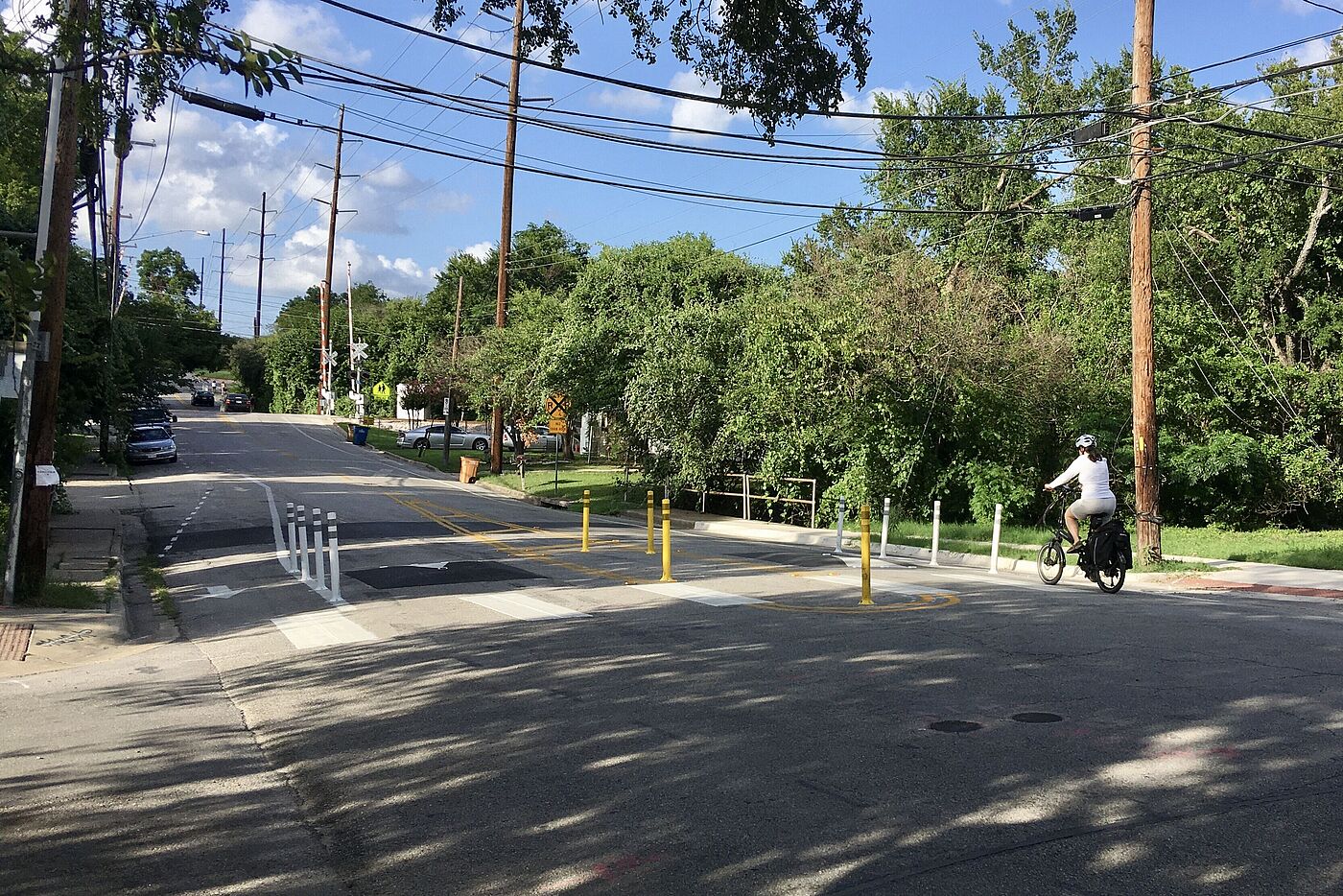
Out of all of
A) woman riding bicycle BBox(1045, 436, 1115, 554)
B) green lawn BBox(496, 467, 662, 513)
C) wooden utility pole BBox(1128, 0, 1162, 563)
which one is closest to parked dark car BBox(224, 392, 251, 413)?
green lawn BBox(496, 467, 662, 513)

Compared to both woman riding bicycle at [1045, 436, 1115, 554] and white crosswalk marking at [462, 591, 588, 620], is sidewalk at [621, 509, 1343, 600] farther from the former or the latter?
white crosswalk marking at [462, 591, 588, 620]

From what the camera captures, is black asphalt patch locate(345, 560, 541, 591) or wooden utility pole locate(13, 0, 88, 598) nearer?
wooden utility pole locate(13, 0, 88, 598)

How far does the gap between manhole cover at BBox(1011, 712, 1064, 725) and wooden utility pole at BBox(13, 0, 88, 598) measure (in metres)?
11.5

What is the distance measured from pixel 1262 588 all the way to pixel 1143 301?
208 inches

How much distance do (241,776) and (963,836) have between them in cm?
411

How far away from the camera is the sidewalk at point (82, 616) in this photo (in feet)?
36.1

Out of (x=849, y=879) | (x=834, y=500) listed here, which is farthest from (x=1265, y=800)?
(x=834, y=500)

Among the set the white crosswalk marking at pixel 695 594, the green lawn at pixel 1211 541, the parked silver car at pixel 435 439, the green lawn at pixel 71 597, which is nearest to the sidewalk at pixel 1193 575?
the green lawn at pixel 1211 541

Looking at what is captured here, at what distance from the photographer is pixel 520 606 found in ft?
42.3

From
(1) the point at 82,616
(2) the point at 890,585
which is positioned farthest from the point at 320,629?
(2) the point at 890,585

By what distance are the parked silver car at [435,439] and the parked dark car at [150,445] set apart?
17733 millimetres

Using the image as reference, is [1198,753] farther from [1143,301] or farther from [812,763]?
[1143,301]

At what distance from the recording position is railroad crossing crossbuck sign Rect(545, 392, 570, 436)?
35.6 meters

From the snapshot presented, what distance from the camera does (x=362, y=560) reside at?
1836 centimetres
